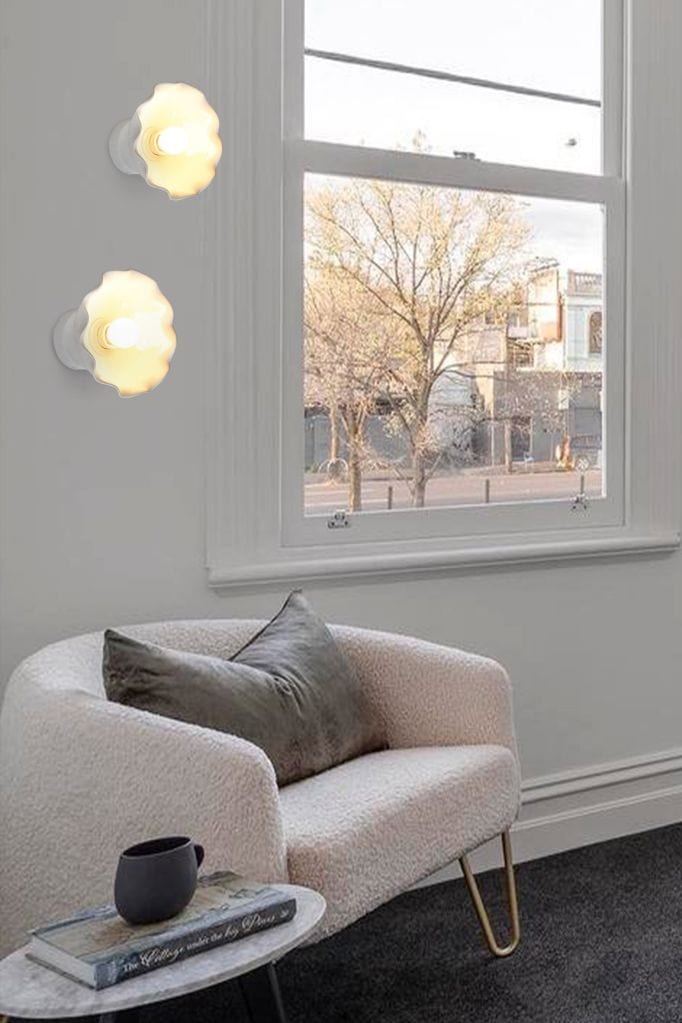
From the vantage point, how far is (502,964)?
90.7 inches

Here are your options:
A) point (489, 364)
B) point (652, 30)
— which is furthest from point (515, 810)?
point (652, 30)

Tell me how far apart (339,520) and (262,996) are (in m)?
1.31

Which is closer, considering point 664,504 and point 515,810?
point 515,810

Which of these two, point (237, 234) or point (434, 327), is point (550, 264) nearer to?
point (434, 327)

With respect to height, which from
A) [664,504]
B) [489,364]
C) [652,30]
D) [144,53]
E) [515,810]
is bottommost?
[515,810]

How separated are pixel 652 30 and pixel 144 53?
4.70 ft

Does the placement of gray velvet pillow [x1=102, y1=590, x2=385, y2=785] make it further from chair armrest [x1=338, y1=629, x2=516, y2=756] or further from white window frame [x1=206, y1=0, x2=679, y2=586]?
white window frame [x1=206, y1=0, x2=679, y2=586]

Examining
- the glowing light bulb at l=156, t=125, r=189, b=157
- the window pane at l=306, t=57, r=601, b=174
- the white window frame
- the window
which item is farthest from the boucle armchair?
the window pane at l=306, t=57, r=601, b=174

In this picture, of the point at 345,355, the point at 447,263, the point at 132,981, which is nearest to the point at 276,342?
the point at 345,355

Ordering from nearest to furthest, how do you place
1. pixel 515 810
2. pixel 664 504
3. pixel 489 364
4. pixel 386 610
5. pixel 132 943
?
pixel 132 943 → pixel 515 810 → pixel 386 610 → pixel 489 364 → pixel 664 504

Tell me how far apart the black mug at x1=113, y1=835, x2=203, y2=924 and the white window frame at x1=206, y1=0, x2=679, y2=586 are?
1134 mm

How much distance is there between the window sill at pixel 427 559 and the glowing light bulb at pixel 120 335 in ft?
1.74

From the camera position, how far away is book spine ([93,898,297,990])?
1306mm

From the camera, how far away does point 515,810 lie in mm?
2188
